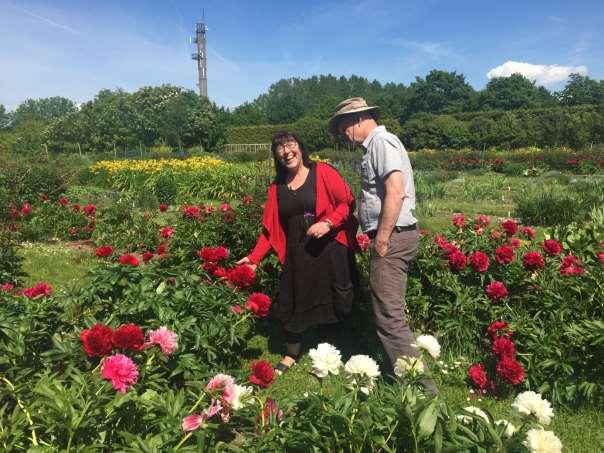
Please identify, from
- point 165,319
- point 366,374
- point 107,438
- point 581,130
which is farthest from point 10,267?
point 581,130

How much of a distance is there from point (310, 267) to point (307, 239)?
7.3 inches

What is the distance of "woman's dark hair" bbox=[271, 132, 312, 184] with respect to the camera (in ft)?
10.1

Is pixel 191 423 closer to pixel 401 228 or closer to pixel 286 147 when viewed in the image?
pixel 401 228

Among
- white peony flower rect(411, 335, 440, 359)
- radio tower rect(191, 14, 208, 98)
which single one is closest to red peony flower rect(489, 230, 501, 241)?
white peony flower rect(411, 335, 440, 359)

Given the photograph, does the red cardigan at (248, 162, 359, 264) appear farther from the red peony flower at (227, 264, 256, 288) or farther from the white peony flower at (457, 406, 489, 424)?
the white peony flower at (457, 406, 489, 424)

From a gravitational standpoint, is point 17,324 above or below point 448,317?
above

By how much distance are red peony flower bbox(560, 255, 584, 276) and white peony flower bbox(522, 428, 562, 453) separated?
2117 millimetres

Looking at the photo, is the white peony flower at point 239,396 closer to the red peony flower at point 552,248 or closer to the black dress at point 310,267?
the black dress at point 310,267

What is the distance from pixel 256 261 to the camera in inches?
127

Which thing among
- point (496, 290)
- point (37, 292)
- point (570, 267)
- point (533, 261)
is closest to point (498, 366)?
point (496, 290)

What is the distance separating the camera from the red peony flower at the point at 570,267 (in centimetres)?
302

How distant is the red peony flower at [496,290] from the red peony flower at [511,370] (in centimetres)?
51

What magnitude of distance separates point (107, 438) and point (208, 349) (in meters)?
0.96

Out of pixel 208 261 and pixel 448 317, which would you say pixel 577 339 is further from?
pixel 208 261
